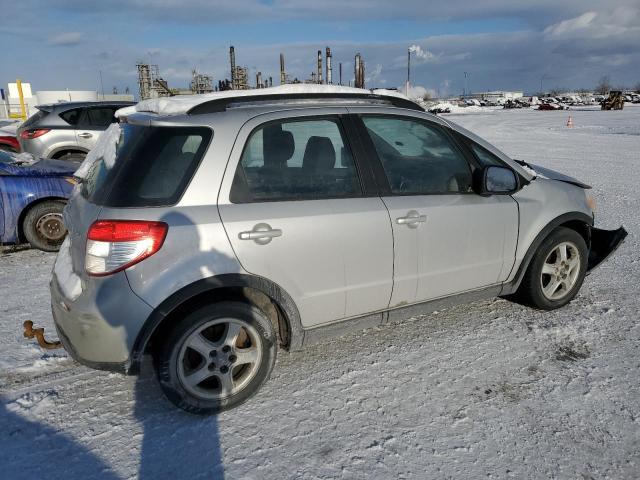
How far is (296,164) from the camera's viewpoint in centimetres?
300

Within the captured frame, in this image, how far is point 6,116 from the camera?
102 ft

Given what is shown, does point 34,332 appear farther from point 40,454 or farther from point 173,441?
point 173,441

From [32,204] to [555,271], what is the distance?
18.6 ft

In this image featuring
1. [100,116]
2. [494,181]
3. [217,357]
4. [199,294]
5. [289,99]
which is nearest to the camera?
[199,294]

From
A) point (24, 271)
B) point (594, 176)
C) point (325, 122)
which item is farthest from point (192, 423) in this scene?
point (594, 176)

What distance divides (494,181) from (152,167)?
90.4 inches

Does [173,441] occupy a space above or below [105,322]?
below

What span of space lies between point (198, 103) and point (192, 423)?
1.86m

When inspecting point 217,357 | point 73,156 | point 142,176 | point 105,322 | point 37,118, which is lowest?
point 217,357

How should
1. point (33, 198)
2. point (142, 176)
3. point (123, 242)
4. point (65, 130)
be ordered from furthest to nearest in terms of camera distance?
point (65, 130) → point (33, 198) → point (142, 176) → point (123, 242)

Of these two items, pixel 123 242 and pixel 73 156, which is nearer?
pixel 123 242

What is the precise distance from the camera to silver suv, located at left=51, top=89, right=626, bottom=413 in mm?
2561

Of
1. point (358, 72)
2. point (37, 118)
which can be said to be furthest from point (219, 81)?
point (37, 118)

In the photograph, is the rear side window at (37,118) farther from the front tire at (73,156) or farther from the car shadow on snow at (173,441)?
the car shadow on snow at (173,441)
